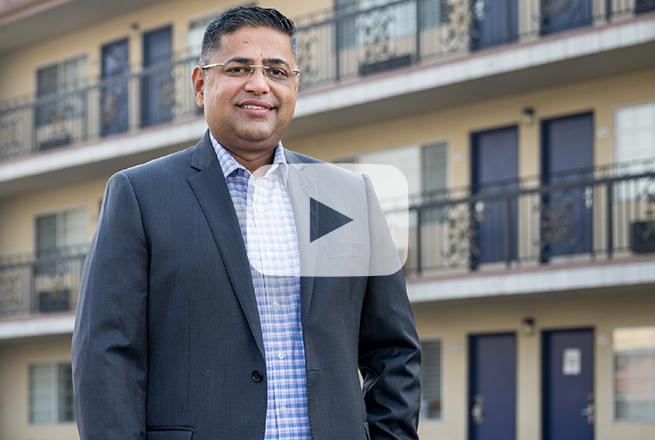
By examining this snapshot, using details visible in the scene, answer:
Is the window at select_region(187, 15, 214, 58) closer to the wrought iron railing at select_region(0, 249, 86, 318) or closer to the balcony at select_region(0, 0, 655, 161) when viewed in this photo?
the balcony at select_region(0, 0, 655, 161)

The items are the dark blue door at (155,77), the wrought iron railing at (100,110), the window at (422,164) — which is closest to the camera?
the window at (422,164)

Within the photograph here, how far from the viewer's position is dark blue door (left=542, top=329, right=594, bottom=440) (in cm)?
1619

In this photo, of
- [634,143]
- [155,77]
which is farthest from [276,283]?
[155,77]

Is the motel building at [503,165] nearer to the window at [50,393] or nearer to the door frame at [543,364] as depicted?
the door frame at [543,364]

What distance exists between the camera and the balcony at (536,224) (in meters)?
15.1

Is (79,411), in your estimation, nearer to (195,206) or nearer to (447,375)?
(195,206)

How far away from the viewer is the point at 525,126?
1683 cm

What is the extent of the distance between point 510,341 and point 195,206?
15030mm

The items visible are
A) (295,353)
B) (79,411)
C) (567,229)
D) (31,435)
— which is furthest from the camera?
(31,435)

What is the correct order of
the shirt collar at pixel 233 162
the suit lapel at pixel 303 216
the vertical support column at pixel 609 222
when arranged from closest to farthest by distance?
the suit lapel at pixel 303 216 → the shirt collar at pixel 233 162 → the vertical support column at pixel 609 222

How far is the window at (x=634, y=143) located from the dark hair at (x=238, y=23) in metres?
13.6

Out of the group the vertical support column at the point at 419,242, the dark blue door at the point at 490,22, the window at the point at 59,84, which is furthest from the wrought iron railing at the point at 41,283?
the dark blue door at the point at 490,22

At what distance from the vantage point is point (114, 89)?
75.4ft

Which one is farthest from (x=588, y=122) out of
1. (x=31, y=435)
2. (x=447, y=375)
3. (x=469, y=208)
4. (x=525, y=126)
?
(x=31, y=435)
